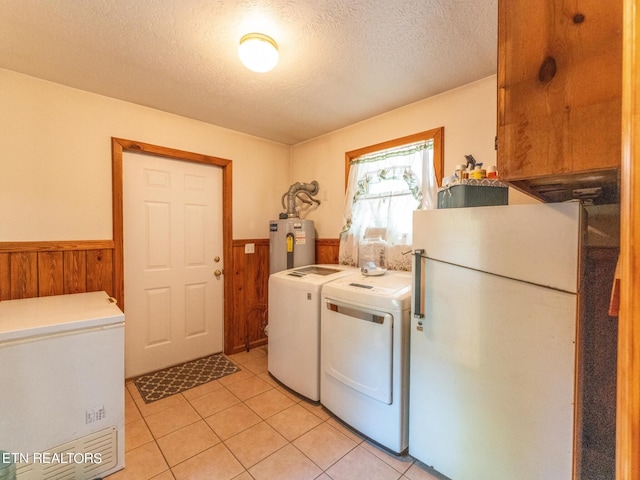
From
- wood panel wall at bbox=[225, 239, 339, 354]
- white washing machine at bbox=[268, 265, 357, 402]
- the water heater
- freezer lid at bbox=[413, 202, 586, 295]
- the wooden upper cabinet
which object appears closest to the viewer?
the wooden upper cabinet

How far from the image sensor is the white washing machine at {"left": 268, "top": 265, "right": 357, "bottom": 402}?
2.06 metres

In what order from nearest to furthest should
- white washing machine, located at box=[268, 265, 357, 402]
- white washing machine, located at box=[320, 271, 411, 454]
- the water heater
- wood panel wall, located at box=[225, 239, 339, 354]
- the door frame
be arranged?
white washing machine, located at box=[320, 271, 411, 454], white washing machine, located at box=[268, 265, 357, 402], the door frame, the water heater, wood panel wall, located at box=[225, 239, 339, 354]

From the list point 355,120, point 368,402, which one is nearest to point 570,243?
point 368,402

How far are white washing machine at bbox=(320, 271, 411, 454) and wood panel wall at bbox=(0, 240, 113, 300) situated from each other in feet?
5.93

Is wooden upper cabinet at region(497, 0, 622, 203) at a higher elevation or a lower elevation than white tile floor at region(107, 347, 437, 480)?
higher

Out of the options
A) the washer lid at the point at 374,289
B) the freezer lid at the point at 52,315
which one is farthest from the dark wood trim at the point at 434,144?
the freezer lid at the point at 52,315

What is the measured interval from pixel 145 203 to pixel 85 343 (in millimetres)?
1418

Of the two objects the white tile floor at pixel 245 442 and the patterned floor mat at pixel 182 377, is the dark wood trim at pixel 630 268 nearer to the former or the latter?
the white tile floor at pixel 245 442

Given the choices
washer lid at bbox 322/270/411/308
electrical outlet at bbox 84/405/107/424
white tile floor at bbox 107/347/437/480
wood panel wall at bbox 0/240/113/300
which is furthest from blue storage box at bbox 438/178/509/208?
wood panel wall at bbox 0/240/113/300

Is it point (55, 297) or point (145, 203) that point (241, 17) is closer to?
point (145, 203)

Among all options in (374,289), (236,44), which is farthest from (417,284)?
(236,44)

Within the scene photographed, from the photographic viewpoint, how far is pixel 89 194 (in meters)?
2.18

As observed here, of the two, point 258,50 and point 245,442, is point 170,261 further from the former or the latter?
point 258,50

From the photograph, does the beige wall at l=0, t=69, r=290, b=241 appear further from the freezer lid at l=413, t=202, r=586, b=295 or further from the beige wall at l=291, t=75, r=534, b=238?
the freezer lid at l=413, t=202, r=586, b=295
